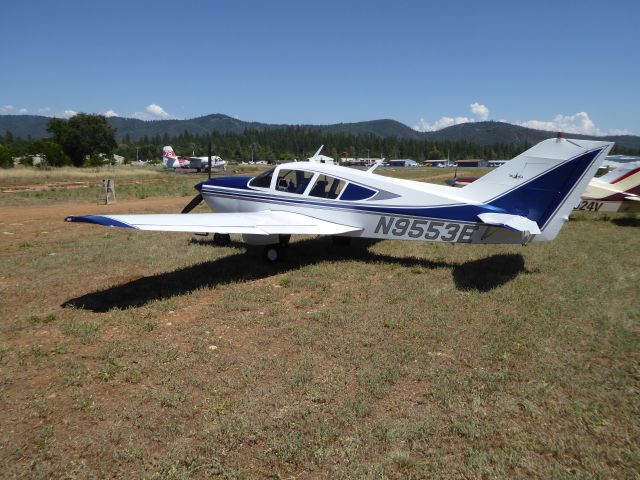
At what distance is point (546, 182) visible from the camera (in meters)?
7.66

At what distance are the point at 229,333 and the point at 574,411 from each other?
4133mm

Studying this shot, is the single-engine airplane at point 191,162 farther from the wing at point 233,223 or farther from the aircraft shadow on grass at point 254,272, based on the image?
the wing at point 233,223

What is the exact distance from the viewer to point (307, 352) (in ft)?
16.2

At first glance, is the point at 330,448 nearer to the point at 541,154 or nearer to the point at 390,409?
the point at 390,409

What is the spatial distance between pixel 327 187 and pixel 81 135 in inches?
3177

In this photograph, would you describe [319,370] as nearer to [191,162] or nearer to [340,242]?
[340,242]

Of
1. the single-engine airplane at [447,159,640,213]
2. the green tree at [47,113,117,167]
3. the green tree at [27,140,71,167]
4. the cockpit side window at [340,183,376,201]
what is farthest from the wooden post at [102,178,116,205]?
the green tree at [47,113,117,167]

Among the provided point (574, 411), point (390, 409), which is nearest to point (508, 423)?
point (574, 411)

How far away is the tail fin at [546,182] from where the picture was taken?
743cm

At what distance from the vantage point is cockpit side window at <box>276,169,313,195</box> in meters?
9.49

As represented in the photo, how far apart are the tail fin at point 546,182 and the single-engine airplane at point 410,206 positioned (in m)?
0.02

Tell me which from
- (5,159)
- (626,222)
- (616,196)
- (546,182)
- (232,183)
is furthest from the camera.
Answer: (5,159)

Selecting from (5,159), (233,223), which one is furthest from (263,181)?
(5,159)

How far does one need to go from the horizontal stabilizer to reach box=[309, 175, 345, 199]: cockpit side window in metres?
3.15
